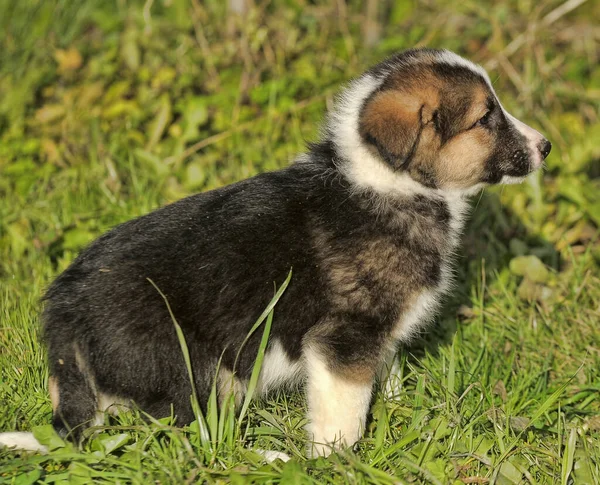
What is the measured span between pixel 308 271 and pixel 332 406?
60 centimetres

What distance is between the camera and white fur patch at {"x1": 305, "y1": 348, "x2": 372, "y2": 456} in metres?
3.71

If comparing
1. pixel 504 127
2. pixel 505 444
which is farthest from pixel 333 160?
pixel 505 444

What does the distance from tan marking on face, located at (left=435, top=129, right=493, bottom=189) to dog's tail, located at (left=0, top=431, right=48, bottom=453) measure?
2133 millimetres

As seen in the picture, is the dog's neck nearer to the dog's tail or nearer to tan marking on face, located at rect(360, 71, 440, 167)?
tan marking on face, located at rect(360, 71, 440, 167)

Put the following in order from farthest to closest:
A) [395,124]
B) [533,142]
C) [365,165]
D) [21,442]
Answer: [533,142]
[365,165]
[395,124]
[21,442]

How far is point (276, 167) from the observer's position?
600cm

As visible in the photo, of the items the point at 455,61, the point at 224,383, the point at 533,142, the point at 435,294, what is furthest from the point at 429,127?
the point at 224,383

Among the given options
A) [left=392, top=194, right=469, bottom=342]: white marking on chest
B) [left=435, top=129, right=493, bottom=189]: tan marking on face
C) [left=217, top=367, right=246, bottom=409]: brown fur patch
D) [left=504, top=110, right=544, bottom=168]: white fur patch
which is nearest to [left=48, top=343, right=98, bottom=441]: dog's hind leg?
[left=217, top=367, right=246, bottom=409]: brown fur patch

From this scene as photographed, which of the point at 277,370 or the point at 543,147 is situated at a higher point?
the point at 543,147

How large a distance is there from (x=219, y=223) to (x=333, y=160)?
63cm

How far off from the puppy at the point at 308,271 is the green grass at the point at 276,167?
0.73ft

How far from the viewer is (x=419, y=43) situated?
716cm

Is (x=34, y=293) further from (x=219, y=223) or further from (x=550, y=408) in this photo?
(x=550, y=408)

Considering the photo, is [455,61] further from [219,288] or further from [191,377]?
[191,377]
